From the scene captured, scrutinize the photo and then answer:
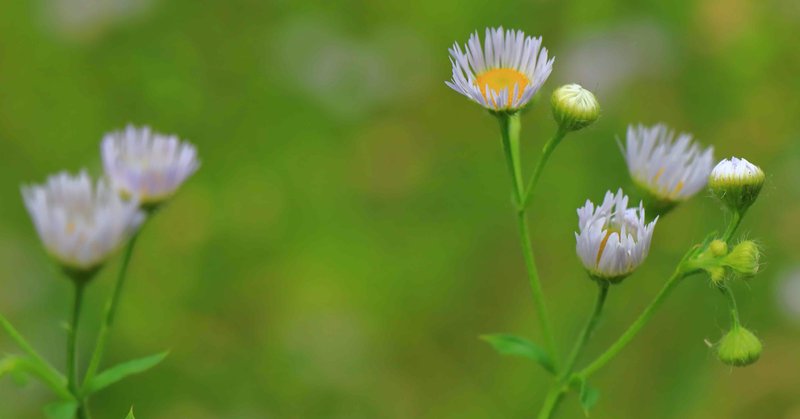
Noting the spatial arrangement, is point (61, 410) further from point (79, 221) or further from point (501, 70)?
point (501, 70)

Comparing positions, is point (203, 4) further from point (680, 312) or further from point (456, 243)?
point (680, 312)

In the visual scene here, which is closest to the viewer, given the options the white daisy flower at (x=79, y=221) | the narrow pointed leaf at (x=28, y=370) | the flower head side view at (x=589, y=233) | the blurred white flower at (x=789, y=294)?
the narrow pointed leaf at (x=28, y=370)

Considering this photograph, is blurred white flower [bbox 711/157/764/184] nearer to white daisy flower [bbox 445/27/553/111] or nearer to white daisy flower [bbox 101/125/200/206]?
white daisy flower [bbox 445/27/553/111]

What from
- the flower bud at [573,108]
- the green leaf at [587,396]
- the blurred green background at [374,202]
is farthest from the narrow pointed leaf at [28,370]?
the blurred green background at [374,202]

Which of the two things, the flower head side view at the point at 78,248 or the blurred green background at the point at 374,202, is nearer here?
the flower head side view at the point at 78,248

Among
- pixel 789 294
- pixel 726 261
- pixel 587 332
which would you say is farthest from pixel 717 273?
pixel 789 294

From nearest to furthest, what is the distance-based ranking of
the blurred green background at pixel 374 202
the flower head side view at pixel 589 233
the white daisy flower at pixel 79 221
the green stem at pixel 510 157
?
1. the white daisy flower at pixel 79 221
2. the flower head side view at pixel 589 233
3. the green stem at pixel 510 157
4. the blurred green background at pixel 374 202

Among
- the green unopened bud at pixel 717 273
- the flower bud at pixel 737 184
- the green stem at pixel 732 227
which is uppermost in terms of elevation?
the flower bud at pixel 737 184

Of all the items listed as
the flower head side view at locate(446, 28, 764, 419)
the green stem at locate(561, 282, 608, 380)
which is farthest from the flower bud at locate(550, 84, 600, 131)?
the green stem at locate(561, 282, 608, 380)

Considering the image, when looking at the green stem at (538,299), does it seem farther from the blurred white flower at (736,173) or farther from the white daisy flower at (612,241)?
the blurred white flower at (736,173)
